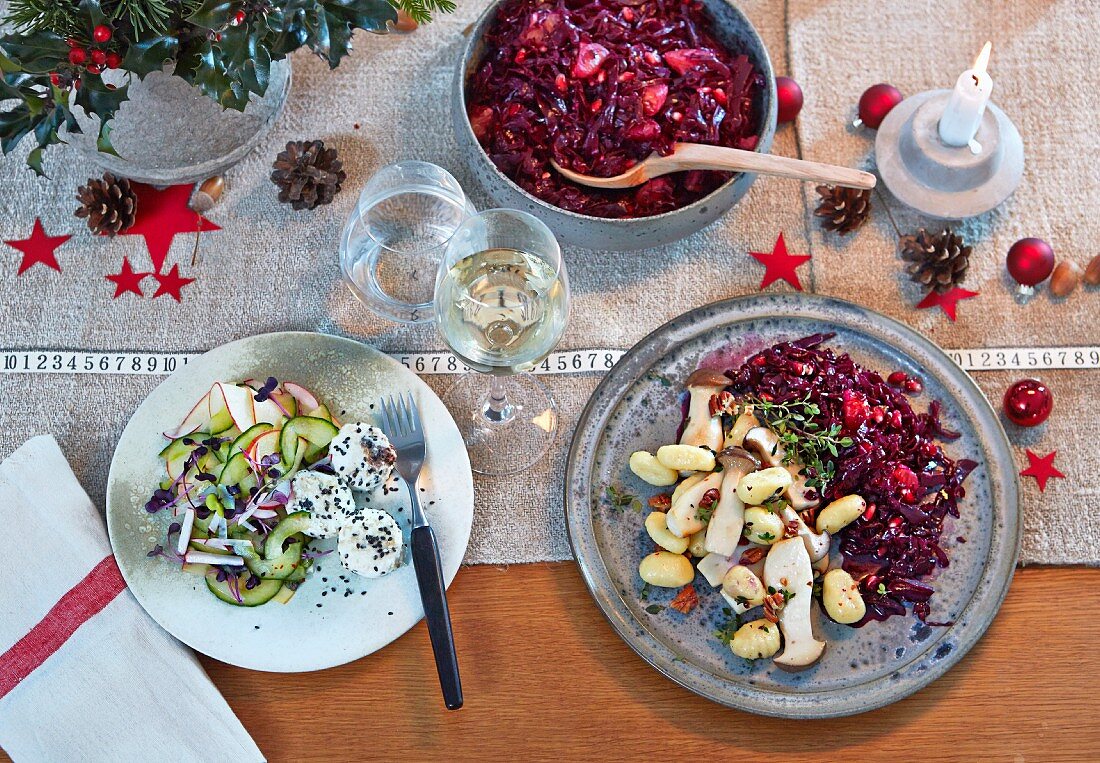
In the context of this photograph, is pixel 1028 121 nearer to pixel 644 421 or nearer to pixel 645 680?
pixel 644 421

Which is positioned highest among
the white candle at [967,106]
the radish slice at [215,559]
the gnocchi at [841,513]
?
the white candle at [967,106]

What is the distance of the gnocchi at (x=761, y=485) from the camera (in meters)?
1.41

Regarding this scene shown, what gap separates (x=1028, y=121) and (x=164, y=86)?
155 cm

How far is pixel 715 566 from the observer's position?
58.2 inches

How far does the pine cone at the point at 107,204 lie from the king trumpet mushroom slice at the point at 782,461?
1145 mm

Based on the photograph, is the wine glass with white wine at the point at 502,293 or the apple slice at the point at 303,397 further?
the apple slice at the point at 303,397

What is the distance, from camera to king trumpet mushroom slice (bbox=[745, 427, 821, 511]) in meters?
1.47

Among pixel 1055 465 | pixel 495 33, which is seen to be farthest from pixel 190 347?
pixel 1055 465

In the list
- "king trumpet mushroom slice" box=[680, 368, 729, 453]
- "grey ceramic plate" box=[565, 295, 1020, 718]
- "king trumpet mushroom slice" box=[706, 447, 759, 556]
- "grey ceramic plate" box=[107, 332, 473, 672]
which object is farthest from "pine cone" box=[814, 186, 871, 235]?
"grey ceramic plate" box=[107, 332, 473, 672]

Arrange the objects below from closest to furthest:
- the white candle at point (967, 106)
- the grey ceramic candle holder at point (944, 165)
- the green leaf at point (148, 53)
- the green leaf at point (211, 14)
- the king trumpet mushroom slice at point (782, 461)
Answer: the green leaf at point (211, 14) → the green leaf at point (148, 53) → the king trumpet mushroom slice at point (782, 461) → the white candle at point (967, 106) → the grey ceramic candle holder at point (944, 165)

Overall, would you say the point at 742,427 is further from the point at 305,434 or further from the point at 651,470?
the point at 305,434

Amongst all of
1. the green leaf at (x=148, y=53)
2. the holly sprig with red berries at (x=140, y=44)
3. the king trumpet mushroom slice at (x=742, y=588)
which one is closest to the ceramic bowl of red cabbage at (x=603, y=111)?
the holly sprig with red berries at (x=140, y=44)

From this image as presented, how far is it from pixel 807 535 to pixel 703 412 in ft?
0.80

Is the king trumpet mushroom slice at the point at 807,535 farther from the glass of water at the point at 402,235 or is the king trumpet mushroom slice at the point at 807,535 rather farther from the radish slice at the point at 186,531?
the radish slice at the point at 186,531
